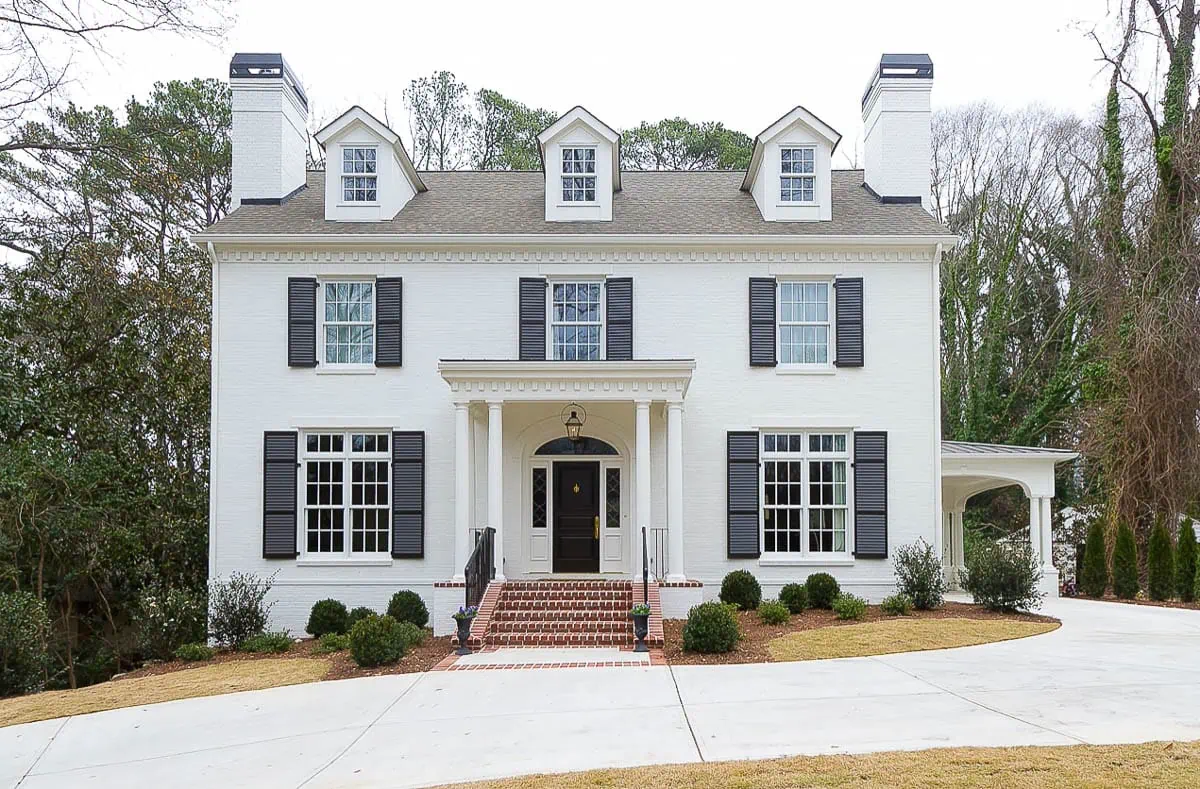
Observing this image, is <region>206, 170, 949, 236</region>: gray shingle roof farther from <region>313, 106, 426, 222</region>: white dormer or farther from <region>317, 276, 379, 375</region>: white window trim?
<region>317, 276, 379, 375</region>: white window trim

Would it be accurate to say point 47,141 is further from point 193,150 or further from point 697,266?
point 193,150

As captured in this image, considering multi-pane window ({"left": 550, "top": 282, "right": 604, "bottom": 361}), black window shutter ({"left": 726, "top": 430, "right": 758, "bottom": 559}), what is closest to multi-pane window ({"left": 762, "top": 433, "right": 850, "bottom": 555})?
black window shutter ({"left": 726, "top": 430, "right": 758, "bottom": 559})

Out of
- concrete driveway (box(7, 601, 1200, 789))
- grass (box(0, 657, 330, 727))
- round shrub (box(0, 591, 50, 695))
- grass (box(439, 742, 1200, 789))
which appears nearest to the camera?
grass (box(439, 742, 1200, 789))

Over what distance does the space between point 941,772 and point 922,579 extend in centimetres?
1035

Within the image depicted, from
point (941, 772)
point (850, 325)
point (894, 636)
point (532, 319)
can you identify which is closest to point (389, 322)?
point (532, 319)

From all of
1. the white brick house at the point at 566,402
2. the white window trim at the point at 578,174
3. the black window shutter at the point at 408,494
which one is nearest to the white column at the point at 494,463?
the white brick house at the point at 566,402

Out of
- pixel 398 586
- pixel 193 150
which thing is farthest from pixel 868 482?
pixel 193 150

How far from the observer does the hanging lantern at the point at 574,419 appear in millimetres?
18562

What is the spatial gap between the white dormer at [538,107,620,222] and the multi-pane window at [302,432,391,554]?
5.24m

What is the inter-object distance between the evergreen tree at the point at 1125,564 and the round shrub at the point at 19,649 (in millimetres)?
18705

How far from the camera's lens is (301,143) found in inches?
874

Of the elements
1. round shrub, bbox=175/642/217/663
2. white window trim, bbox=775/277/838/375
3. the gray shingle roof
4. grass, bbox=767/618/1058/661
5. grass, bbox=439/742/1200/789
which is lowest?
round shrub, bbox=175/642/217/663

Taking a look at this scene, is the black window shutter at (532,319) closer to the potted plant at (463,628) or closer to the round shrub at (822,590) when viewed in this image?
the potted plant at (463,628)

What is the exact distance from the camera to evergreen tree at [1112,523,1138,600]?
20.9 metres
